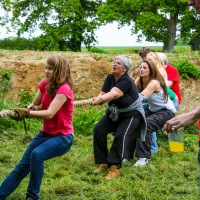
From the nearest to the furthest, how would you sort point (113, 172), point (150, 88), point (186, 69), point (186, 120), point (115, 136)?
1. point (186, 120)
2. point (113, 172)
3. point (115, 136)
4. point (150, 88)
5. point (186, 69)

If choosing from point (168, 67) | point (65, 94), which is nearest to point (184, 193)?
point (65, 94)

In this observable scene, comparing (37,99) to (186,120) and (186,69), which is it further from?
(186,69)

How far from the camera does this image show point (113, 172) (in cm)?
722

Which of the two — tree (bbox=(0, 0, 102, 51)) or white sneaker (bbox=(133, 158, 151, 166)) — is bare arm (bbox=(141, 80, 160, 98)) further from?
tree (bbox=(0, 0, 102, 51))

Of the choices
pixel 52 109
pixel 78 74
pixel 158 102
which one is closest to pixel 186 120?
pixel 52 109

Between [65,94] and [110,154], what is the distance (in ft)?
7.27

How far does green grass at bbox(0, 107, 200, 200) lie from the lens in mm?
6309

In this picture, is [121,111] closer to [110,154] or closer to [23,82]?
[110,154]

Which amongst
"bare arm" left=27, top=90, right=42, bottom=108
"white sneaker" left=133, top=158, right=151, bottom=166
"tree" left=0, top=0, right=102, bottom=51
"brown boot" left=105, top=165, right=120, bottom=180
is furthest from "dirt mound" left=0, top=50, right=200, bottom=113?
"tree" left=0, top=0, right=102, bottom=51

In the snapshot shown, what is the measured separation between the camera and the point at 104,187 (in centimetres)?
655

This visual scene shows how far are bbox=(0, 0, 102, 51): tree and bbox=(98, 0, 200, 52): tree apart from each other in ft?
4.85

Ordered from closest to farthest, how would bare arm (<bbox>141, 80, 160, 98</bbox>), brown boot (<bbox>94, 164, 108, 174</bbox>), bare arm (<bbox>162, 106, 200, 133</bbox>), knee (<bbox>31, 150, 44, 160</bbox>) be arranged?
bare arm (<bbox>162, 106, 200, 133</bbox>) < knee (<bbox>31, 150, 44, 160</bbox>) < brown boot (<bbox>94, 164, 108, 174</bbox>) < bare arm (<bbox>141, 80, 160, 98</bbox>)

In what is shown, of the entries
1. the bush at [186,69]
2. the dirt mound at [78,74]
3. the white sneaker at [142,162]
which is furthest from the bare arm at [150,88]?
the bush at [186,69]

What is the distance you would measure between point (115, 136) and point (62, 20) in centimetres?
3280
